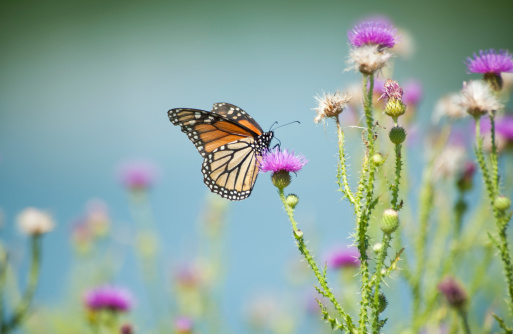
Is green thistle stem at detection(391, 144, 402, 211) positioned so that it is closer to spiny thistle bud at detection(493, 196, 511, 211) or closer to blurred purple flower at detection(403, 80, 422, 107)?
spiny thistle bud at detection(493, 196, 511, 211)

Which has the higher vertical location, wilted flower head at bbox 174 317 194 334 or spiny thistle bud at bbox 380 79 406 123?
spiny thistle bud at bbox 380 79 406 123

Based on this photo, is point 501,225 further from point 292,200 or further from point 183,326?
point 183,326

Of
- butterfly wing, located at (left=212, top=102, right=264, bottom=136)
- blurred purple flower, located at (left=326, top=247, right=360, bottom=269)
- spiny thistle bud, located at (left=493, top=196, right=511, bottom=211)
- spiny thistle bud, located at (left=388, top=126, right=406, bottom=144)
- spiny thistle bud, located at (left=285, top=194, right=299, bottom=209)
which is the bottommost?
spiny thistle bud, located at (left=493, top=196, right=511, bottom=211)

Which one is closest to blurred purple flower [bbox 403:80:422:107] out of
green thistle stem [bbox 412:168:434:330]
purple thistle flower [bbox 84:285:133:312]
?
green thistle stem [bbox 412:168:434:330]

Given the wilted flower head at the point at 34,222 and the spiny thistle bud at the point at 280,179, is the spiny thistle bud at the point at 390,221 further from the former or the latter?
the wilted flower head at the point at 34,222

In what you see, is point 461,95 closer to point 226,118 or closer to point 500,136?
point 500,136

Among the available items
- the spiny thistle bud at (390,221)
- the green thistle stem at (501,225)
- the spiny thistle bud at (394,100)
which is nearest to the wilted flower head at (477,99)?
the green thistle stem at (501,225)
